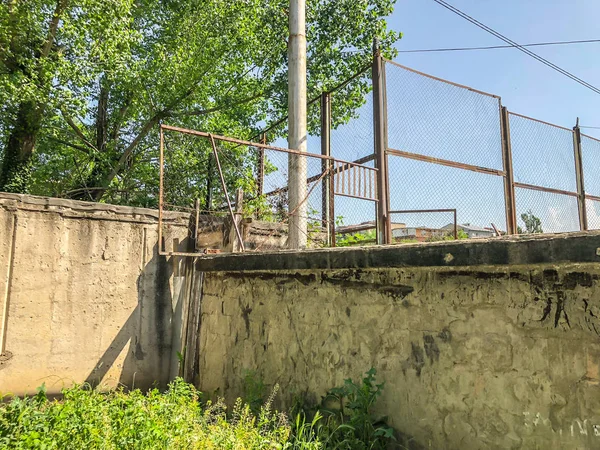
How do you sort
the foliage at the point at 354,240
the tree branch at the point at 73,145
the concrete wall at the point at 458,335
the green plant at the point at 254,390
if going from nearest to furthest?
1. the concrete wall at the point at 458,335
2. the green plant at the point at 254,390
3. the foliage at the point at 354,240
4. the tree branch at the point at 73,145

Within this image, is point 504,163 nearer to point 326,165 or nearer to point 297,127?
point 326,165

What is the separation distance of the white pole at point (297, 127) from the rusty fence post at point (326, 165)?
26 centimetres

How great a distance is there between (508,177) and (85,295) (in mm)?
5138

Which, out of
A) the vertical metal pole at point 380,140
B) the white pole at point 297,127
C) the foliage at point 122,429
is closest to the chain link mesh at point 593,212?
the vertical metal pole at point 380,140

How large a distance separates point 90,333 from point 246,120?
36.3ft

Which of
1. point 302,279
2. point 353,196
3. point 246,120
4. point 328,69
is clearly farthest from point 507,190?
point 246,120

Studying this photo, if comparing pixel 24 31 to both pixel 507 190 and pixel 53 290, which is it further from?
pixel 507 190

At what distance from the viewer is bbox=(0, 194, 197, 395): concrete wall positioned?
448 centimetres

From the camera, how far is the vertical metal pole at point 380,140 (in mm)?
4559

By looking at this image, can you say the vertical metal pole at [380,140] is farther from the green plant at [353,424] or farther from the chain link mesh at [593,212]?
the chain link mesh at [593,212]

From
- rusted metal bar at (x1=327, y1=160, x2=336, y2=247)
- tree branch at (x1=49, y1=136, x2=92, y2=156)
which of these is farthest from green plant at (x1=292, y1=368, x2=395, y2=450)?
tree branch at (x1=49, y1=136, x2=92, y2=156)

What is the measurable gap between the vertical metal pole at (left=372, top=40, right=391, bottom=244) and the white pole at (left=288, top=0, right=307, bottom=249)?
1.12m

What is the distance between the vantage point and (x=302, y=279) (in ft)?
12.0

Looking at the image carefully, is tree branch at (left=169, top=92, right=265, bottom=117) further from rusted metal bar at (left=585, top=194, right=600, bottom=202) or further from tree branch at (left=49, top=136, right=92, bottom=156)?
rusted metal bar at (left=585, top=194, right=600, bottom=202)
